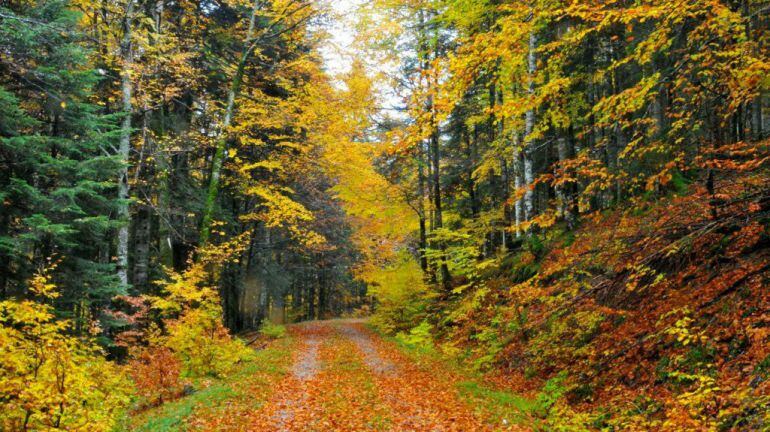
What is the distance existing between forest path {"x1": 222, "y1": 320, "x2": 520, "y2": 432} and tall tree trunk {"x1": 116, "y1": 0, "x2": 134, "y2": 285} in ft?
21.3

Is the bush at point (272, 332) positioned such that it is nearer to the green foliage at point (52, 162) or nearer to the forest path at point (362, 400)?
the forest path at point (362, 400)

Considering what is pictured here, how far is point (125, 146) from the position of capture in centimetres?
1465

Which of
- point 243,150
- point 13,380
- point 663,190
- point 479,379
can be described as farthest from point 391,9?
point 13,380

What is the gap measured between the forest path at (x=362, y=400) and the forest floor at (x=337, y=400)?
0.06 feet

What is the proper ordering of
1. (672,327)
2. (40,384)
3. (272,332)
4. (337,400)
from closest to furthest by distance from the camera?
(40,384), (672,327), (337,400), (272,332)

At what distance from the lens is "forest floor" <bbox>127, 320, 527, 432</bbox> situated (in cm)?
758

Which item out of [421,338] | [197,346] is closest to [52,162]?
[197,346]

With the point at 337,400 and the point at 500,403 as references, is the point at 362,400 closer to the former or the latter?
the point at 337,400

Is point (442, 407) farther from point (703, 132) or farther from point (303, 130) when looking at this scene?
point (303, 130)

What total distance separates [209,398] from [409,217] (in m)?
15.0

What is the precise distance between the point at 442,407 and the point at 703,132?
7501mm

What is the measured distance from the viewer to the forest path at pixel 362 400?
25.1ft

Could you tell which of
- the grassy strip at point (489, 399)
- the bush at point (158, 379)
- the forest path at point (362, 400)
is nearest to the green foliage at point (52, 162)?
the bush at point (158, 379)

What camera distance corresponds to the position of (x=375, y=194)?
21141mm
